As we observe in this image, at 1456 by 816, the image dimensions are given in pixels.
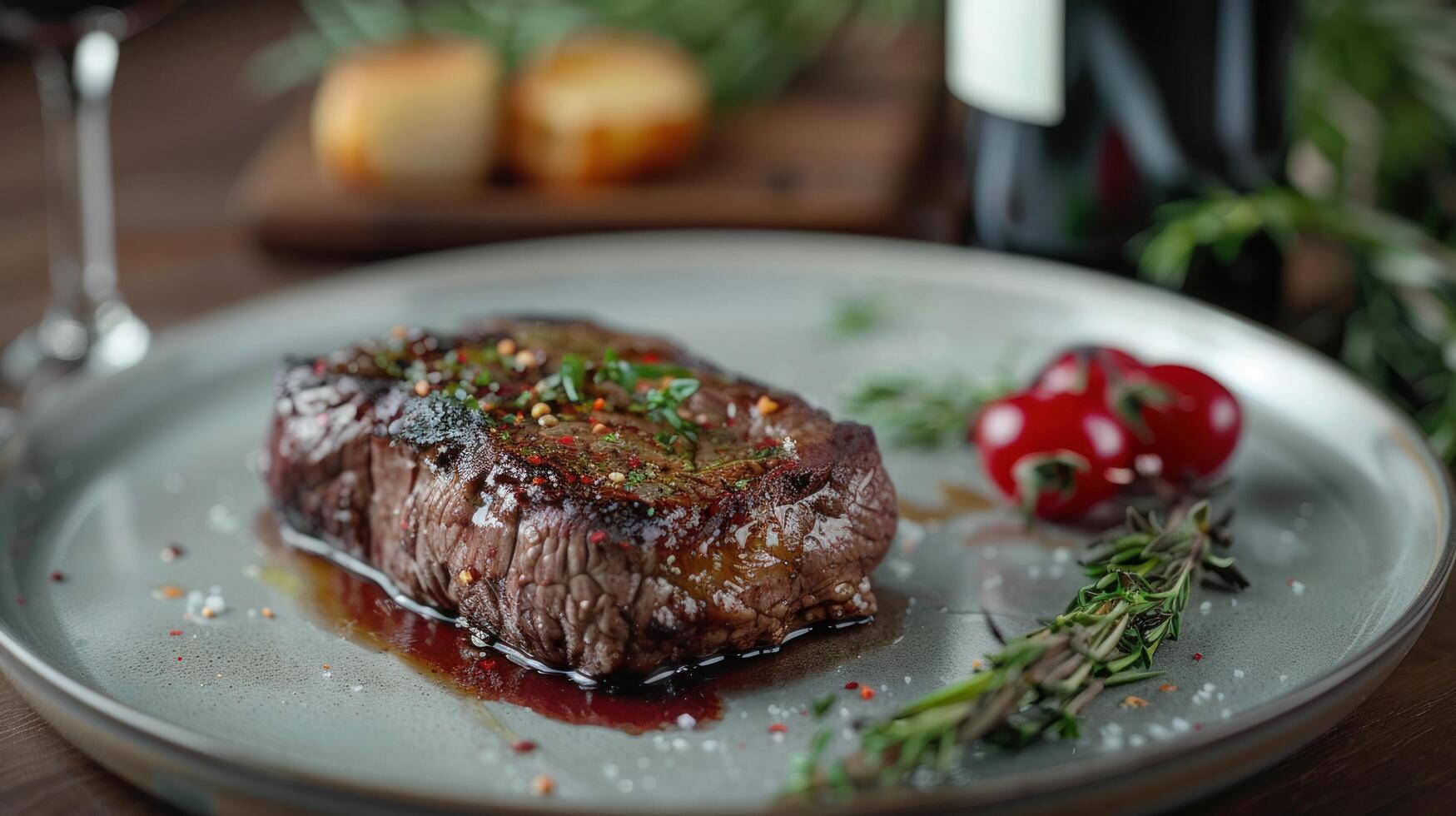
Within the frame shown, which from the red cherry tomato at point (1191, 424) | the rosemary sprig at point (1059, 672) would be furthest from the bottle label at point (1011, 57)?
the rosemary sprig at point (1059, 672)

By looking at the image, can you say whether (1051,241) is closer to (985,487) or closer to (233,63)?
(985,487)

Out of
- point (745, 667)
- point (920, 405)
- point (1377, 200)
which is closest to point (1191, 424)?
point (920, 405)

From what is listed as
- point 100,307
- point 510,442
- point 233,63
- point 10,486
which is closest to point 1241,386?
point 510,442

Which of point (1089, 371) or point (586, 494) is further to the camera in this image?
point (1089, 371)

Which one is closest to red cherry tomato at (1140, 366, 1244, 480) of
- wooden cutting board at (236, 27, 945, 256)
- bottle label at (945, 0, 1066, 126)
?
bottle label at (945, 0, 1066, 126)

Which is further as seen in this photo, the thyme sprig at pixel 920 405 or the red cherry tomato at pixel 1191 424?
the thyme sprig at pixel 920 405

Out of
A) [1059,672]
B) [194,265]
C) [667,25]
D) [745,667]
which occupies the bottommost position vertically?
[194,265]

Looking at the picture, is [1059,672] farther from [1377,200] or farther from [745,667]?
[1377,200]

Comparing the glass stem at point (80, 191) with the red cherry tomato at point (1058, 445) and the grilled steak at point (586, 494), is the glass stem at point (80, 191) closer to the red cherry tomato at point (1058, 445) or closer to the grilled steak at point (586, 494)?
the grilled steak at point (586, 494)
